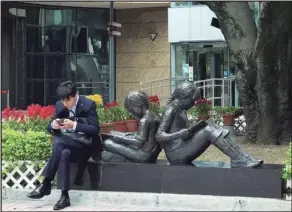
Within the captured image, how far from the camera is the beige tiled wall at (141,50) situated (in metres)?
23.0

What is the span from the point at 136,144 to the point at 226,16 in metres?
6.42

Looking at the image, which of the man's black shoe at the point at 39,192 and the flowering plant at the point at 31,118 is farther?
the flowering plant at the point at 31,118

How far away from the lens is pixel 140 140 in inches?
256

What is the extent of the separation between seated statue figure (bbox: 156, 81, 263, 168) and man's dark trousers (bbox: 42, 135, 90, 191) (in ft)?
3.32

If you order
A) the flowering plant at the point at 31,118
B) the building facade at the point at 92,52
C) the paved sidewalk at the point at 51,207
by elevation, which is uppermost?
the building facade at the point at 92,52

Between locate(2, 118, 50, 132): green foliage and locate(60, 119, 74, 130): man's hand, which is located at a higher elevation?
locate(60, 119, 74, 130): man's hand

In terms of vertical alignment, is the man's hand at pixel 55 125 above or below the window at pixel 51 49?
below

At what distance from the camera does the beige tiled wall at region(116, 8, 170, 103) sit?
2298 centimetres

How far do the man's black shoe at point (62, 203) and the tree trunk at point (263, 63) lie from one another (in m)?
6.59

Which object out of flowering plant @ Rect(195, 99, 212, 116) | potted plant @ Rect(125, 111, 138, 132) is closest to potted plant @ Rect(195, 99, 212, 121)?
flowering plant @ Rect(195, 99, 212, 116)

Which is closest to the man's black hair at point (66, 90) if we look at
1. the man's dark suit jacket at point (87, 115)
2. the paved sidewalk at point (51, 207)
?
the man's dark suit jacket at point (87, 115)

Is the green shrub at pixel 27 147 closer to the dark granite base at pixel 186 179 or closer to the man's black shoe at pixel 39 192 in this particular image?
the dark granite base at pixel 186 179

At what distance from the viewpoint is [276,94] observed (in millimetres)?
11836

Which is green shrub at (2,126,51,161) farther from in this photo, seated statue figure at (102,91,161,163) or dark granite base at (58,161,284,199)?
seated statue figure at (102,91,161,163)
